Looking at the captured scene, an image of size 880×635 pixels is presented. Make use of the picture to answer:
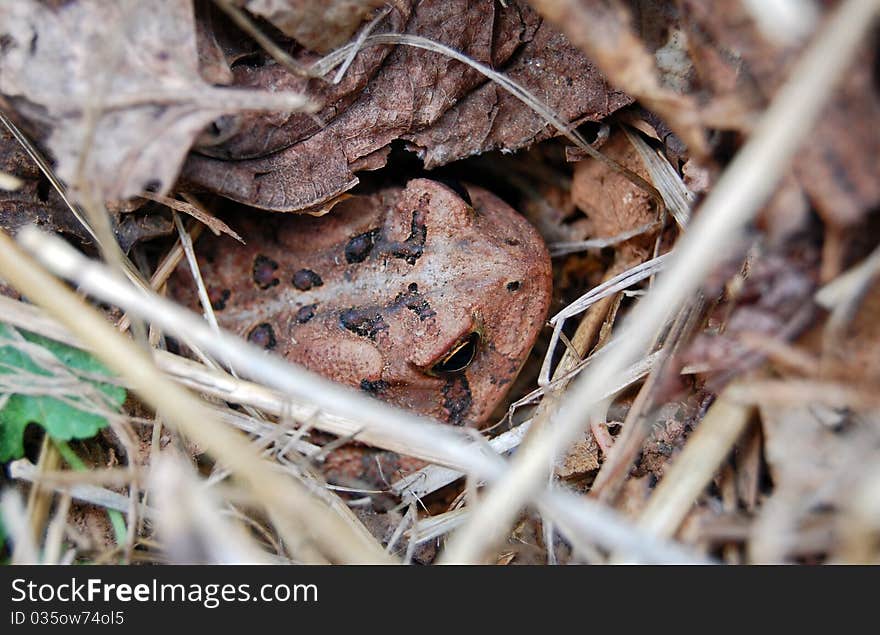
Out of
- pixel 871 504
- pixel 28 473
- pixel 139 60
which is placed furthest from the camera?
pixel 28 473

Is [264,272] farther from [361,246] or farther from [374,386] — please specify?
[374,386]

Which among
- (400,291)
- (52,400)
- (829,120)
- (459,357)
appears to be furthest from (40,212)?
(829,120)

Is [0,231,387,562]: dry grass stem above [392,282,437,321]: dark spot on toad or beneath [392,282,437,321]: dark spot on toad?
beneath

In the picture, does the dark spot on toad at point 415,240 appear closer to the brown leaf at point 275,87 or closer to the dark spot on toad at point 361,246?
the dark spot on toad at point 361,246

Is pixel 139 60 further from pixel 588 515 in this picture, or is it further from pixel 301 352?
pixel 588 515

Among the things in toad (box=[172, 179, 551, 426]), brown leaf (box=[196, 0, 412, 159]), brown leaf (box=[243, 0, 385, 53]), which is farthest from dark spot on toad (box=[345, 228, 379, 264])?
brown leaf (box=[243, 0, 385, 53])

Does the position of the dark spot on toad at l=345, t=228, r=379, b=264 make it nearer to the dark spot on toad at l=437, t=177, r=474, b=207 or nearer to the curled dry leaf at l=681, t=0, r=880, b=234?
the dark spot on toad at l=437, t=177, r=474, b=207

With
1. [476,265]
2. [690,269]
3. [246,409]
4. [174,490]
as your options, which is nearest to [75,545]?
[246,409]

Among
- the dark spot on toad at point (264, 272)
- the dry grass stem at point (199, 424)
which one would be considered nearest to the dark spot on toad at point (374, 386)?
the dark spot on toad at point (264, 272)
